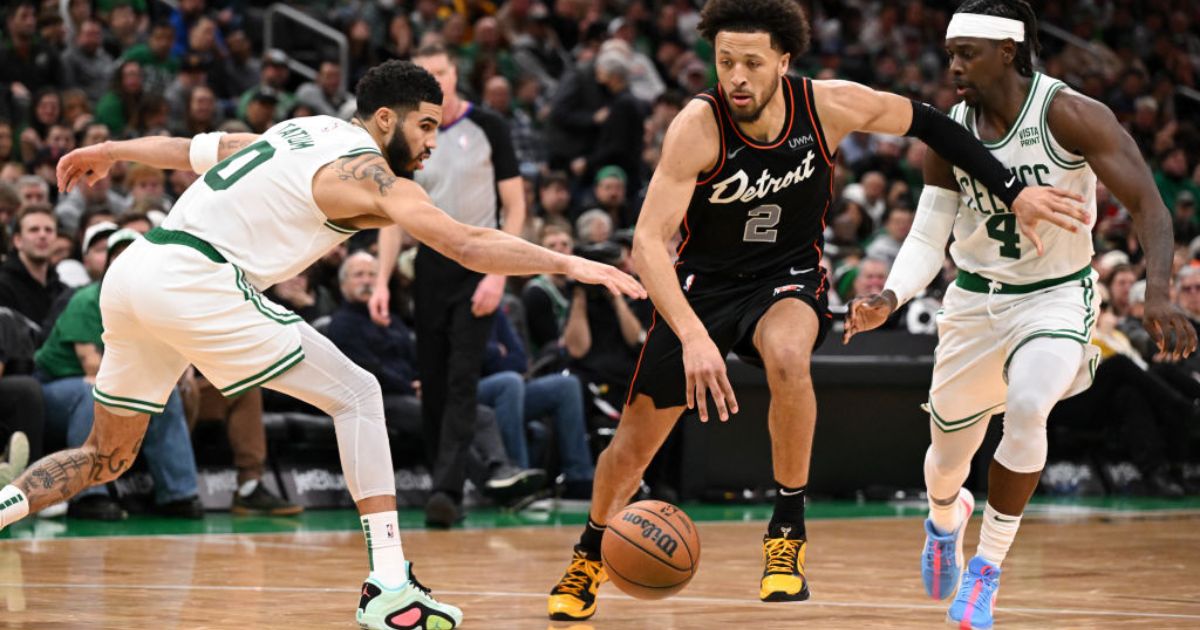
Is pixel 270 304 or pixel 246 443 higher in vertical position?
pixel 270 304

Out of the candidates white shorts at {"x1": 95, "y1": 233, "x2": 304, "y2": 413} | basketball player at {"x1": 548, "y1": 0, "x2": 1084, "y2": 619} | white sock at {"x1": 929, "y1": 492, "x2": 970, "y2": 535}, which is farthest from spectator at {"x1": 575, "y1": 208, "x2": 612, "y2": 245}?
white shorts at {"x1": 95, "y1": 233, "x2": 304, "y2": 413}

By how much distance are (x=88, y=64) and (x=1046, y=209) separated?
36.9ft

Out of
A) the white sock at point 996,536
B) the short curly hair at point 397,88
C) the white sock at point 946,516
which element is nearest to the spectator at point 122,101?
the short curly hair at point 397,88

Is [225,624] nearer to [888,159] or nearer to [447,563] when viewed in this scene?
[447,563]

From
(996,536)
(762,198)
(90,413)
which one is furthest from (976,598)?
(90,413)

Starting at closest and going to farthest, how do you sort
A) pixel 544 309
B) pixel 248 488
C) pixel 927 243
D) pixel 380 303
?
pixel 927 243
pixel 380 303
pixel 248 488
pixel 544 309

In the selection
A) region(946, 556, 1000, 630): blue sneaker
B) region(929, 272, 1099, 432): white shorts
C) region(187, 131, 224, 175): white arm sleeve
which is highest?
region(187, 131, 224, 175): white arm sleeve

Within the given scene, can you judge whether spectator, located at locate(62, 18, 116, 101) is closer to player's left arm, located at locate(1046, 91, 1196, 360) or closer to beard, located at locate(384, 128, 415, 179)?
beard, located at locate(384, 128, 415, 179)

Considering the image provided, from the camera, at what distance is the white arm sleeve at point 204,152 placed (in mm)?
6336

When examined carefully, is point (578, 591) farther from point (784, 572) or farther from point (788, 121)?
point (788, 121)

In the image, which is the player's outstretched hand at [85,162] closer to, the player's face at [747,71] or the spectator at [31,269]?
the player's face at [747,71]

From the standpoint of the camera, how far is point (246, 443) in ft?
Result: 34.4

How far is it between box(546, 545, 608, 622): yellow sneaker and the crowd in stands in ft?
14.2

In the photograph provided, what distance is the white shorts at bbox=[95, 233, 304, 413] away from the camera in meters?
5.72
